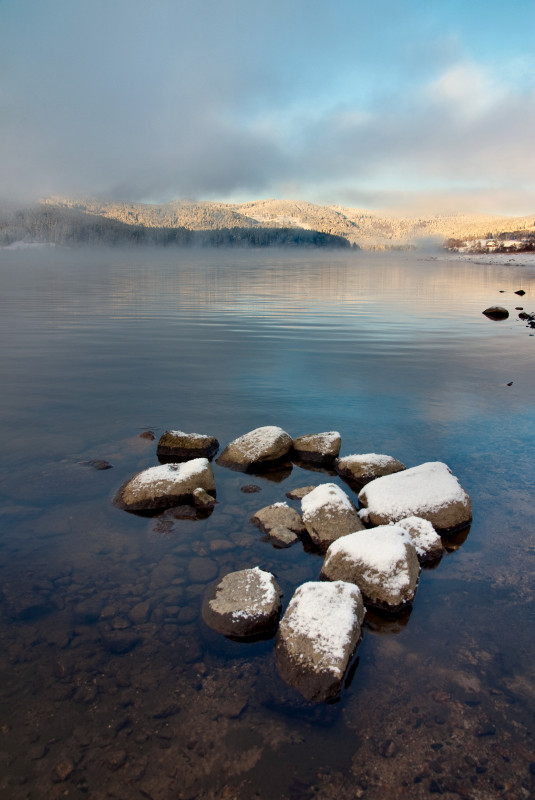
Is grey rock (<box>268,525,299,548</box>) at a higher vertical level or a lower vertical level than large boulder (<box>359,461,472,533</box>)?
lower

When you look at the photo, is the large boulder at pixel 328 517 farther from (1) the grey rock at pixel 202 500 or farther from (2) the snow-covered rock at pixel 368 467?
(2) the snow-covered rock at pixel 368 467

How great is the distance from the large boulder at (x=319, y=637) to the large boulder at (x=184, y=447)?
5.11m

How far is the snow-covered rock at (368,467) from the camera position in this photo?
9250 millimetres

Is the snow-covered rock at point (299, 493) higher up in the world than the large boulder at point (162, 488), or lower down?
lower down

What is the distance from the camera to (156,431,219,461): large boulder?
33.8 feet

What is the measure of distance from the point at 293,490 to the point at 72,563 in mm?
3743

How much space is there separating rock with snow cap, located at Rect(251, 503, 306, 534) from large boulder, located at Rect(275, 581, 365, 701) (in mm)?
1899

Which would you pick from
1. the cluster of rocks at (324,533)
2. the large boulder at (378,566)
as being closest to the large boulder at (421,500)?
the cluster of rocks at (324,533)

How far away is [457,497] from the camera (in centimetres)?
780

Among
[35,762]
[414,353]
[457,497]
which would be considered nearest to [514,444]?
[457,497]

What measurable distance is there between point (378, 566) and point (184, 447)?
17.2ft

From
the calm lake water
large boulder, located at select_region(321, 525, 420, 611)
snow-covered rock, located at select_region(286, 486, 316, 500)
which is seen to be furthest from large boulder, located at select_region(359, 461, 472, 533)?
large boulder, located at select_region(321, 525, 420, 611)

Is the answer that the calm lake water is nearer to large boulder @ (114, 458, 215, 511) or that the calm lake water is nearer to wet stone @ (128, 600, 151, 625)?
wet stone @ (128, 600, 151, 625)

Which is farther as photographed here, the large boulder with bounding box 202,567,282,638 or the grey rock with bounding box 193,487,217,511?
the grey rock with bounding box 193,487,217,511
